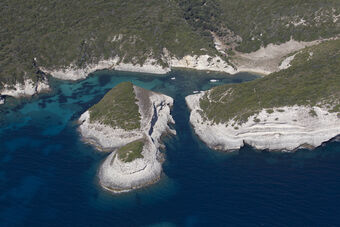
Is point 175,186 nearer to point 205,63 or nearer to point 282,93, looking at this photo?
point 282,93

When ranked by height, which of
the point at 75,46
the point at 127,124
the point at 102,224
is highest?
the point at 75,46

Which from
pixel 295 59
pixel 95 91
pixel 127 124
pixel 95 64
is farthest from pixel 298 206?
pixel 95 64

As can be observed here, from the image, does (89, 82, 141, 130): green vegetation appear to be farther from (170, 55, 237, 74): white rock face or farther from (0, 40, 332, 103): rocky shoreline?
(170, 55, 237, 74): white rock face

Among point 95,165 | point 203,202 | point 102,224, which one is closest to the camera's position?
point 102,224

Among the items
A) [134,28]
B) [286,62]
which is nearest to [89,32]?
[134,28]

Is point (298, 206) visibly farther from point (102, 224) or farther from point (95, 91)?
point (95, 91)

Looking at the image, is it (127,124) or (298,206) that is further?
(127,124)
